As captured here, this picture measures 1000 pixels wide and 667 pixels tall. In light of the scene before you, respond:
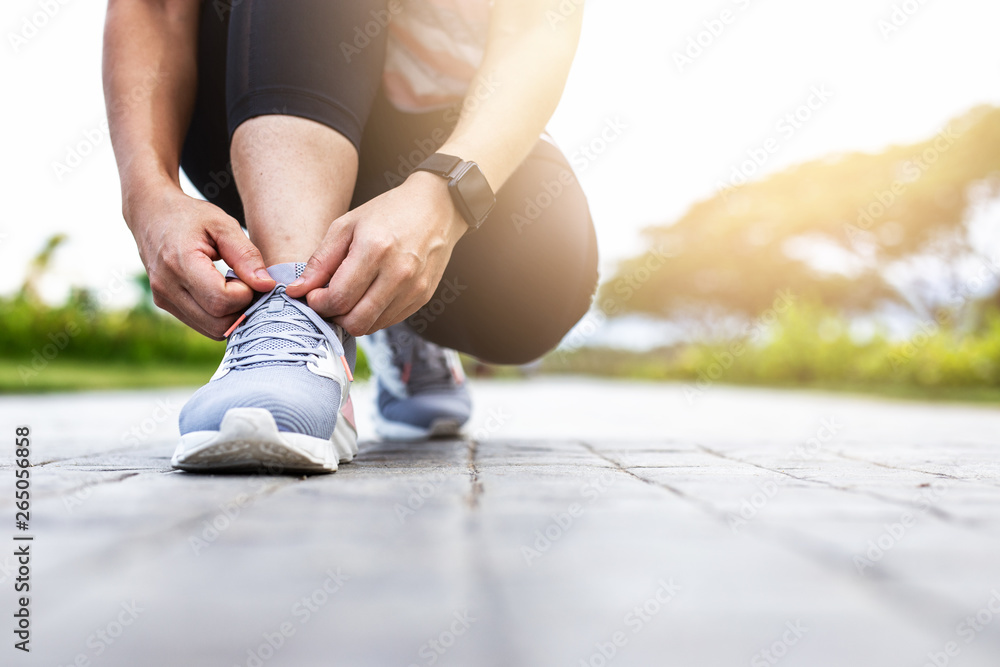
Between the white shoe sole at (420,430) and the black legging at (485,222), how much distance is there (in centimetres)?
23

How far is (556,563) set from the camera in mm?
661

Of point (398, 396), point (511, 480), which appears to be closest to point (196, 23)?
point (398, 396)

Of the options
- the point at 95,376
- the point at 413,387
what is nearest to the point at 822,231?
the point at 95,376

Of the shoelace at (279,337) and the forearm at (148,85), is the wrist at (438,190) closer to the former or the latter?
the shoelace at (279,337)

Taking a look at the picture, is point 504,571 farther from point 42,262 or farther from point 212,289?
point 42,262

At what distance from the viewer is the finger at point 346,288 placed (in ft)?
3.58

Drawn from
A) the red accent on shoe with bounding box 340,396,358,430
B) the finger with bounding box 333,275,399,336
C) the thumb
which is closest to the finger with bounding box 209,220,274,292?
the thumb

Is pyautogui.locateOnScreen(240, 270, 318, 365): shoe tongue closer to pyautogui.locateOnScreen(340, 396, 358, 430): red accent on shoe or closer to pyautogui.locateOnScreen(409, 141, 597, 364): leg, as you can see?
pyautogui.locateOnScreen(340, 396, 358, 430): red accent on shoe

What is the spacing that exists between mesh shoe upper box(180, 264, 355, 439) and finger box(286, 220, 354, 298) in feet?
→ 0.16

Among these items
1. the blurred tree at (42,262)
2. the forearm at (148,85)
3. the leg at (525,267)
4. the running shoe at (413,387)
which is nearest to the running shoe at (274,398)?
the forearm at (148,85)

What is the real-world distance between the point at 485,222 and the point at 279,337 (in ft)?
2.40

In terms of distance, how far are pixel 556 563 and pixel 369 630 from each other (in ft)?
0.65

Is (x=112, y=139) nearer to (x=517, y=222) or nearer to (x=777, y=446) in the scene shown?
(x=517, y=222)

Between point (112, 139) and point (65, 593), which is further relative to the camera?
point (112, 139)
